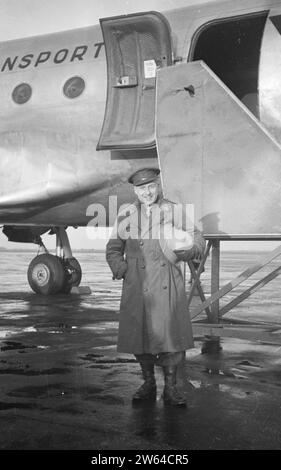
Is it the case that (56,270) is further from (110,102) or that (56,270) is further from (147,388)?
(147,388)

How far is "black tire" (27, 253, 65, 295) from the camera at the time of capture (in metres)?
15.0

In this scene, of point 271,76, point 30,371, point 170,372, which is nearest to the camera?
point 170,372

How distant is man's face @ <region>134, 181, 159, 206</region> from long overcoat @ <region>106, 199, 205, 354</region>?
186 mm

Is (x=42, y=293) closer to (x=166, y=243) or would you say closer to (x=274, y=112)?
(x=274, y=112)

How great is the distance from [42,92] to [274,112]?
447cm

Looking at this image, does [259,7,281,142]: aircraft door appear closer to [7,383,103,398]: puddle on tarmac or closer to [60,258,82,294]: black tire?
[7,383,103,398]: puddle on tarmac

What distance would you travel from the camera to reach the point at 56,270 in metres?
15.1

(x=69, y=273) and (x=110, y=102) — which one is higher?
(x=110, y=102)

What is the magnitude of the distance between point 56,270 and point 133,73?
6.48 meters

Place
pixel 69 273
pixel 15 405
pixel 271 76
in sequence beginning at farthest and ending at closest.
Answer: pixel 69 273 → pixel 271 76 → pixel 15 405

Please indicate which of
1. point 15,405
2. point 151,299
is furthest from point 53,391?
point 151,299

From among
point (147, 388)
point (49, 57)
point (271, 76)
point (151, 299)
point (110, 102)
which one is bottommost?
point (147, 388)

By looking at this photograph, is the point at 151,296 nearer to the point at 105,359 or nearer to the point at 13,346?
the point at 105,359

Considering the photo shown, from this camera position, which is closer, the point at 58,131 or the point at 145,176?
the point at 145,176
